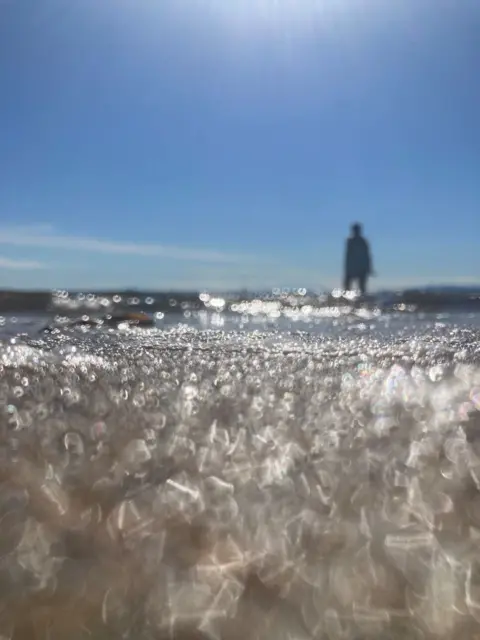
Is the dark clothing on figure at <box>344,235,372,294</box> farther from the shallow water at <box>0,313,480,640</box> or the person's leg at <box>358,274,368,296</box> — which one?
the shallow water at <box>0,313,480,640</box>

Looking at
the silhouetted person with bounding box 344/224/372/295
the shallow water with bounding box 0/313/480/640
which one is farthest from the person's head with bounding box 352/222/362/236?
the shallow water with bounding box 0/313/480/640

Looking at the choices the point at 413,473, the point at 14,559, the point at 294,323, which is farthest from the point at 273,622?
the point at 294,323

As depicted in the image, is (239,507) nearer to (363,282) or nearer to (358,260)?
(358,260)

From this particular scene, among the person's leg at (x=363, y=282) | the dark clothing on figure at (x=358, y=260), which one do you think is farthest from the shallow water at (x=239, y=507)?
the person's leg at (x=363, y=282)

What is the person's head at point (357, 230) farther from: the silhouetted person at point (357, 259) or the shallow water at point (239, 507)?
the shallow water at point (239, 507)

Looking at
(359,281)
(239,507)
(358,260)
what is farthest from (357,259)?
(239,507)

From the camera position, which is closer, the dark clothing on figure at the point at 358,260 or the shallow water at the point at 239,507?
the shallow water at the point at 239,507
